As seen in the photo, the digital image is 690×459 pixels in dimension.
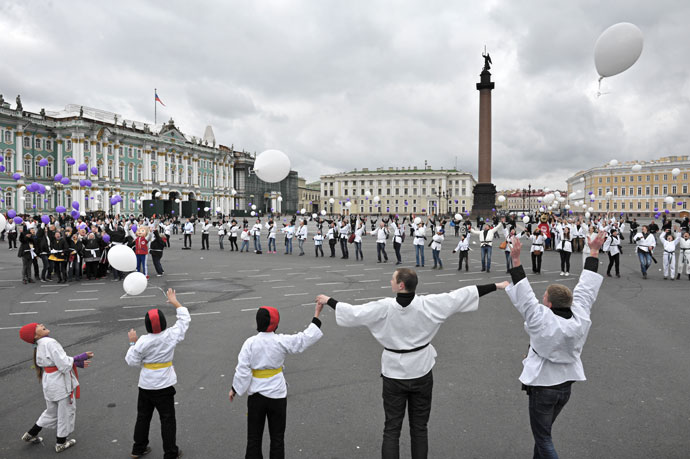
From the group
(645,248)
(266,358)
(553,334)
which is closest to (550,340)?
(553,334)

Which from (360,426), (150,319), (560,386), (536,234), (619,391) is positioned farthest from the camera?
(536,234)

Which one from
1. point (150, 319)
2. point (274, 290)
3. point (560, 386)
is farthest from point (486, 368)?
point (274, 290)

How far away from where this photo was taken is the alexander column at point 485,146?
46.1 metres

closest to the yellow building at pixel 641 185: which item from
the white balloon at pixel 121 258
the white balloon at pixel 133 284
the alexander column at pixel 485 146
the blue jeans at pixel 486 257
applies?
the alexander column at pixel 485 146

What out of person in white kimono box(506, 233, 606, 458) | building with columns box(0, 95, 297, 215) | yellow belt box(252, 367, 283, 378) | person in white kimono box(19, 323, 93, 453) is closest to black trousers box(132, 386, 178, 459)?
person in white kimono box(19, 323, 93, 453)

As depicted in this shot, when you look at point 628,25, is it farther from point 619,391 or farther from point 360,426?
point 360,426

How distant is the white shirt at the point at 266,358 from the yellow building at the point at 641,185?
10056 centimetres

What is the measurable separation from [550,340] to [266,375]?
2190 mm

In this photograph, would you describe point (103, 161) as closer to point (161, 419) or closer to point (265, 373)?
point (161, 419)

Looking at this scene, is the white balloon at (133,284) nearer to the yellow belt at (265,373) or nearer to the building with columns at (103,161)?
the yellow belt at (265,373)

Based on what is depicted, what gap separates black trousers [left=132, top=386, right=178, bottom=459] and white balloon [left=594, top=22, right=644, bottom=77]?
8.32 metres

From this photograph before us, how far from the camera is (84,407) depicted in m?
4.99

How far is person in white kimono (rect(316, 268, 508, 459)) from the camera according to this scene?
11.1 ft

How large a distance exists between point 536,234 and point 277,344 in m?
13.5
